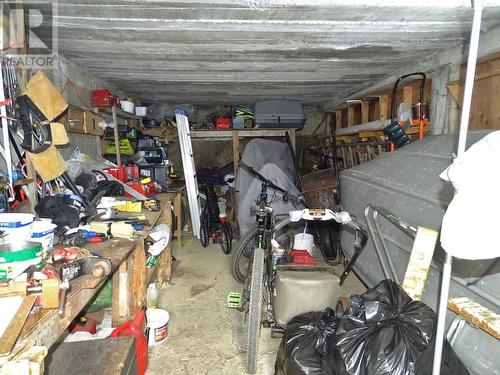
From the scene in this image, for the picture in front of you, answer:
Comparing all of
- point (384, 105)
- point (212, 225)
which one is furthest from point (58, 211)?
point (384, 105)

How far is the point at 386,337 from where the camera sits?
1227 millimetres

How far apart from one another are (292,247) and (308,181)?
1226 millimetres

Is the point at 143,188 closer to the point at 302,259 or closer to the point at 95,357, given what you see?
the point at 302,259

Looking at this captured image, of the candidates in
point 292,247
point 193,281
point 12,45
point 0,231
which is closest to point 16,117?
point 12,45

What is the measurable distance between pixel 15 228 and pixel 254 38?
177 cm

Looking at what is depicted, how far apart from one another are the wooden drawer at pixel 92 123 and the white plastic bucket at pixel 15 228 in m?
1.75

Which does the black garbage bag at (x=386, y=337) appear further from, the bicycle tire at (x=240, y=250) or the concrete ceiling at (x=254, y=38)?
the concrete ceiling at (x=254, y=38)

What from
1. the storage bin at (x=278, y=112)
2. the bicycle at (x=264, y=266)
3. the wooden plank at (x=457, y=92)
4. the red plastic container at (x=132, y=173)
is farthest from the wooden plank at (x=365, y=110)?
the red plastic container at (x=132, y=173)

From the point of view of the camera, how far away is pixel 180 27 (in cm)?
188

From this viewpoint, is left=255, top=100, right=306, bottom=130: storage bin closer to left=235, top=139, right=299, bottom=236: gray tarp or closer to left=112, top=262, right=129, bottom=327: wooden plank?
left=235, top=139, right=299, bottom=236: gray tarp

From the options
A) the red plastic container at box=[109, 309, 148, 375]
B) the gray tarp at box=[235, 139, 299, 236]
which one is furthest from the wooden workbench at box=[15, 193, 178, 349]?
the gray tarp at box=[235, 139, 299, 236]

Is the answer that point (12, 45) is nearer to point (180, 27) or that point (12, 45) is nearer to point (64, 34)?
point (64, 34)

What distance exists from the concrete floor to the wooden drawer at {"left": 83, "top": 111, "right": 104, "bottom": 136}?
1.63 metres

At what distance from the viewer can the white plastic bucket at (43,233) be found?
1.38 metres
